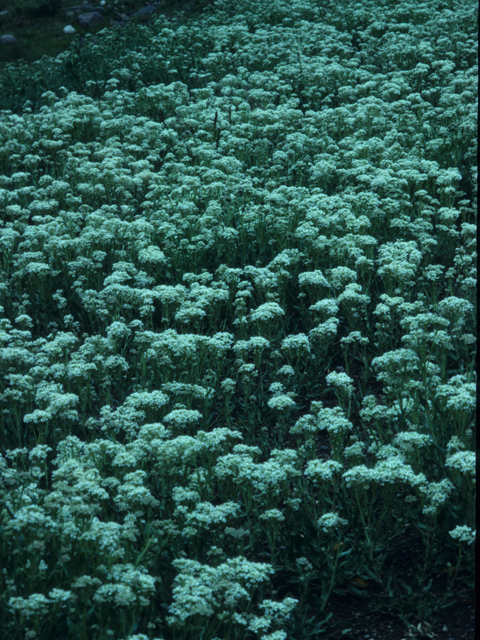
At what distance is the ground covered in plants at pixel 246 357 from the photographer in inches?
162

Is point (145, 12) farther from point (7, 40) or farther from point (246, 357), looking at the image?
point (246, 357)

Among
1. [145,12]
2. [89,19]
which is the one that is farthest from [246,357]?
[89,19]

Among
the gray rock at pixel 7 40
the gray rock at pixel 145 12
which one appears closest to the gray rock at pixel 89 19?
the gray rock at pixel 145 12

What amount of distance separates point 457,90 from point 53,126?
636 centimetres

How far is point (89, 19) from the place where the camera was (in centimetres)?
2166

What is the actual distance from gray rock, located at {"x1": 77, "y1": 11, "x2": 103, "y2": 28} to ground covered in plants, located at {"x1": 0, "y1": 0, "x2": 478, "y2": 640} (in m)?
9.90

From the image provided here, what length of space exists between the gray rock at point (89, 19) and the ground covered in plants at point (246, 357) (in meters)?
9.90

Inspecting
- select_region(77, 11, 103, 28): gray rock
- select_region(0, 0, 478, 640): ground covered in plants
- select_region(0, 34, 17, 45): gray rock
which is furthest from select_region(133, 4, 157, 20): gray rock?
select_region(0, 0, 478, 640): ground covered in plants

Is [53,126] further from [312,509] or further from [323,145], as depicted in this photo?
[312,509]

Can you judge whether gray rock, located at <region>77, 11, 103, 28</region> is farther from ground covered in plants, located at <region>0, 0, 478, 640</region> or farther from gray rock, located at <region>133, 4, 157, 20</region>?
ground covered in plants, located at <region>0, 0, 478, 640</region>

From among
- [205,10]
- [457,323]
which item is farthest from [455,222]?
[205,10]

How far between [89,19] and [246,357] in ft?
59.7

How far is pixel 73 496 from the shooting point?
4164mm

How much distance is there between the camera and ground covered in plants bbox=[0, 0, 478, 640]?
13.5 feet
